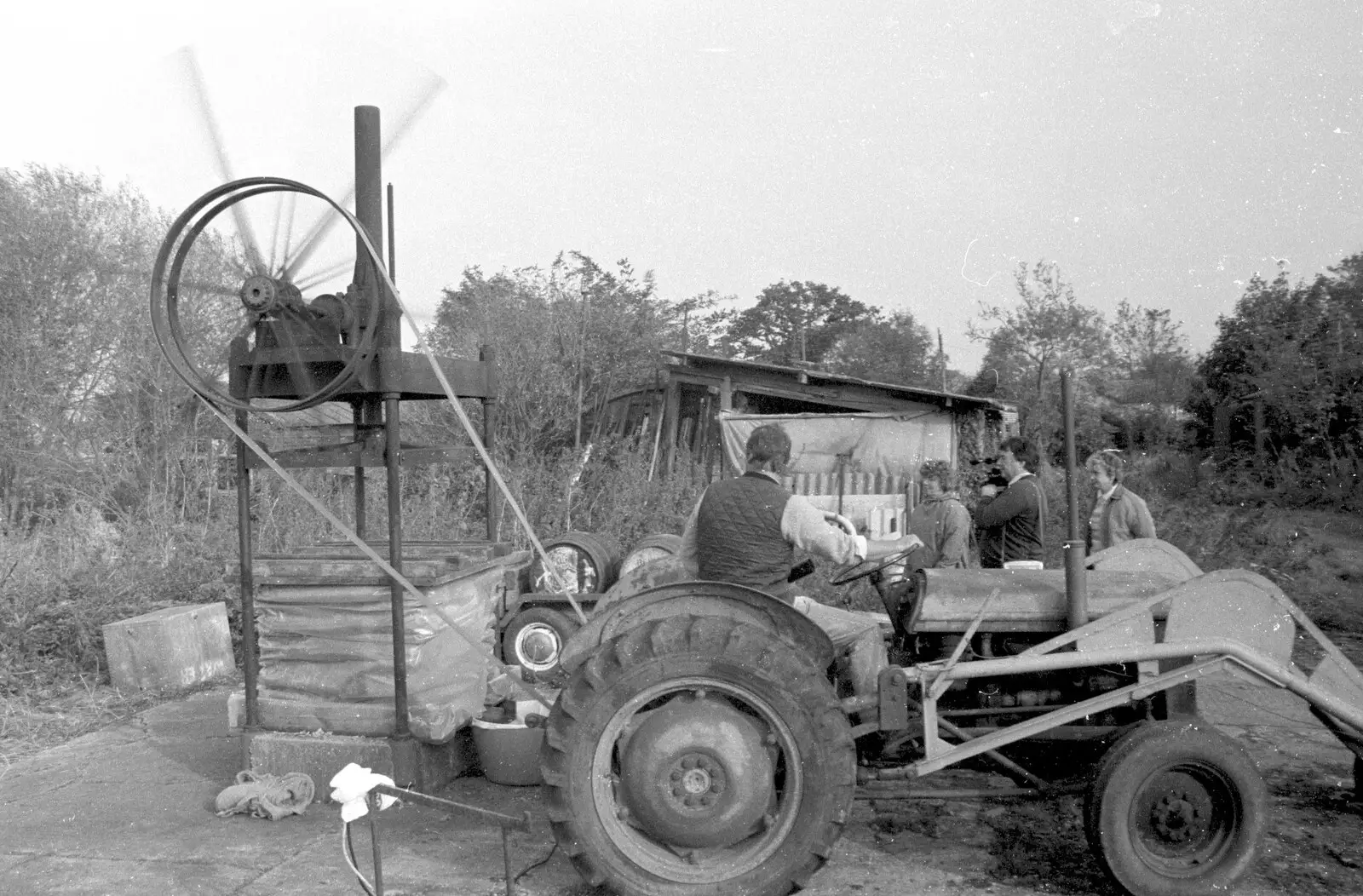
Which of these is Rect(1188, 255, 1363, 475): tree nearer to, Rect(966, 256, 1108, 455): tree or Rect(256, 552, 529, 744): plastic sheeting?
Rect(966, 256, 1108, 455): tree

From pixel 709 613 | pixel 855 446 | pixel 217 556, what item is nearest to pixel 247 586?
pixel 709 613

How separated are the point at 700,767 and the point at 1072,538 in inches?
63.8

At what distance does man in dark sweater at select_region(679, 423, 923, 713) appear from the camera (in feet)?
13.8

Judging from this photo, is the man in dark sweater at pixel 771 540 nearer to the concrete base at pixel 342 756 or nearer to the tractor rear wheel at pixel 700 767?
the tractor rear wheel at pixel 700 767

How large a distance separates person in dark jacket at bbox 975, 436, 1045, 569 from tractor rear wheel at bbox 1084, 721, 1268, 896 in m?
2.49

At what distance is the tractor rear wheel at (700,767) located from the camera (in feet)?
12.2

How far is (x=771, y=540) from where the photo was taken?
4281 mm

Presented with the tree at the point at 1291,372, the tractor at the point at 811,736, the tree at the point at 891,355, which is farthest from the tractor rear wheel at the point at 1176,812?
the tree at the point at 891,355

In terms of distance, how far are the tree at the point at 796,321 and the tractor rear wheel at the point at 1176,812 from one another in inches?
961

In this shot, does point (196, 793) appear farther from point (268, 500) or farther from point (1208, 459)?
point (1208, 459)

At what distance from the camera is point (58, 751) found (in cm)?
635

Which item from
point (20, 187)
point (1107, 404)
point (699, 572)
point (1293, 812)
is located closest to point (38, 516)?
point (20, 187)

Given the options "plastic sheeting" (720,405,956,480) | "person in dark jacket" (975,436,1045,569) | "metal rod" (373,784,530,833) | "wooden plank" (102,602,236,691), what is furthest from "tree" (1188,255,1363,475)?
"metal rod" (373,784,530,833)

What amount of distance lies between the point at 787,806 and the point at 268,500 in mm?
10012
